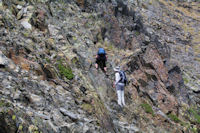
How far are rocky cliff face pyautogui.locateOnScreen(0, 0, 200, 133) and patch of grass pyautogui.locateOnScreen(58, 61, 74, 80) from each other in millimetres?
45

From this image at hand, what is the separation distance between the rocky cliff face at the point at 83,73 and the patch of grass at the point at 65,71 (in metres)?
0.05

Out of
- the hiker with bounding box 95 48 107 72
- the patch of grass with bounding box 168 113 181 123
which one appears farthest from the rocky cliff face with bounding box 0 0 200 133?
the hiker with bounding box 95 48 107 72

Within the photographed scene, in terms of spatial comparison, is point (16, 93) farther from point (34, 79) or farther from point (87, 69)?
point (87, 69)

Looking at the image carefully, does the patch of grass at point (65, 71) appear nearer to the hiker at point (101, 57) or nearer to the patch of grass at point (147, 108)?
the hiker at point (101, 57)

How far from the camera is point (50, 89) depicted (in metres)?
8.25

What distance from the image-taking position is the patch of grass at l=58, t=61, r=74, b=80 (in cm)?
975

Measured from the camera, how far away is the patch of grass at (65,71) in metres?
9.75

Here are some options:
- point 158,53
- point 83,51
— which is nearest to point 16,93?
point 83,51

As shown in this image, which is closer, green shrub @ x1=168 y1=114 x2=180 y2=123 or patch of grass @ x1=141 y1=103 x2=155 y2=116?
patch of grass @ x1=141 y1=103 x2=155 y2=116

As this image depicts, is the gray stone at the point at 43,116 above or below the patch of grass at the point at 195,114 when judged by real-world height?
above

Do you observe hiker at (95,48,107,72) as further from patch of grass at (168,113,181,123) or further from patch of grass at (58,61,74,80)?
patch of grass at (168,113,181,123)

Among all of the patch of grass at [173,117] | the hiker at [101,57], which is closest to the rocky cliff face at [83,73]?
the patch of grass at [173,117]

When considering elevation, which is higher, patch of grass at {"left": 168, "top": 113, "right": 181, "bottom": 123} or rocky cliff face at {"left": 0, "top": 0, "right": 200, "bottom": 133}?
rocky cliff face at {"left": 0, "top": 0, "right": 200, "bottom": 133}

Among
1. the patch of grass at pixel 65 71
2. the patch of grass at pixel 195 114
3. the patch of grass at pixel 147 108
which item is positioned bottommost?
the patch of grass at pixel 195 114
